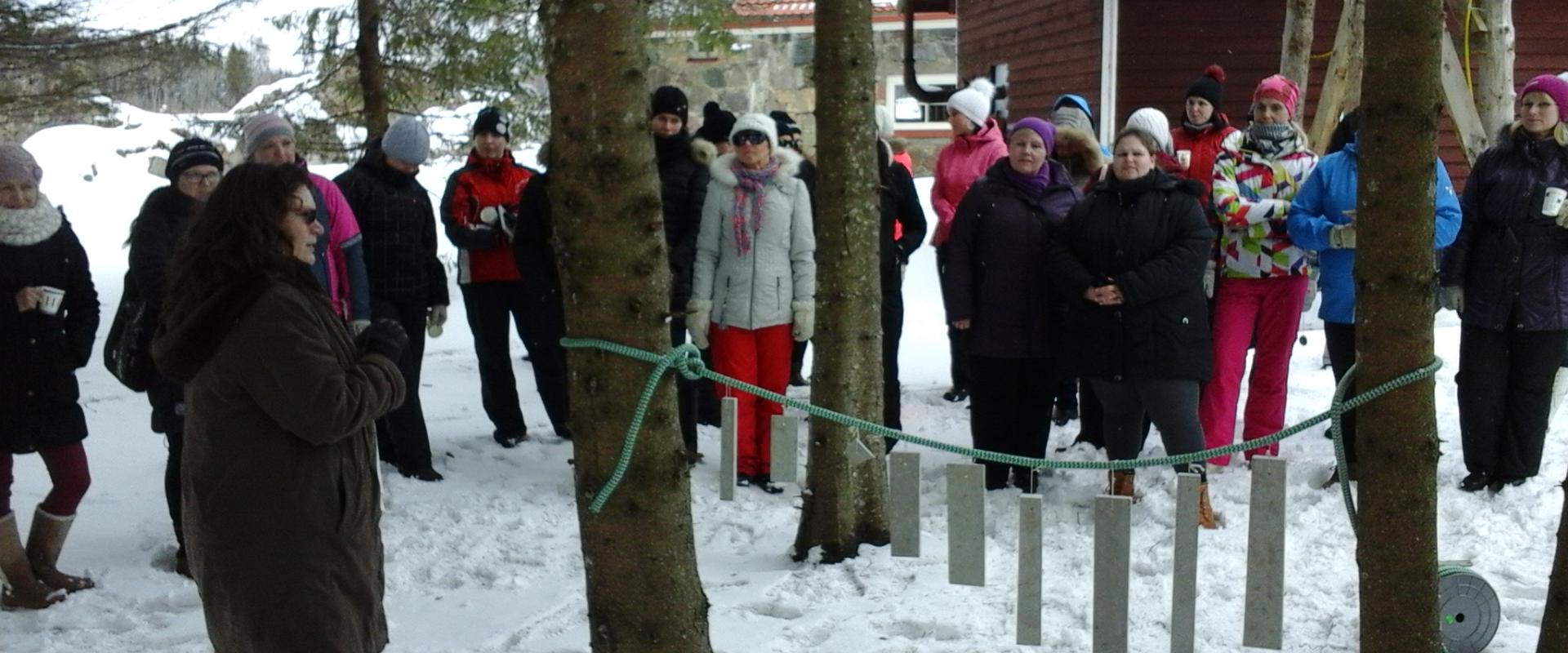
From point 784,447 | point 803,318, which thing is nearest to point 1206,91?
point 803,318

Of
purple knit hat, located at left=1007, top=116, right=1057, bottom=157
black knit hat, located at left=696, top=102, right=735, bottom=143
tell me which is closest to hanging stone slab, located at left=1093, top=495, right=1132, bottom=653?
purple knit hat, located at left=1007, top=116, right=1057, bottom=157

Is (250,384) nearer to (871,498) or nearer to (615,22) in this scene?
(615,22)

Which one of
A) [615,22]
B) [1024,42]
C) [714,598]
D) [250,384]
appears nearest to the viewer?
[615,22]

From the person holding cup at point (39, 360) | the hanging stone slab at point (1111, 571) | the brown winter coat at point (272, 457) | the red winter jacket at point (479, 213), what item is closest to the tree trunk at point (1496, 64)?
the red winter jacket at point (479, 213)

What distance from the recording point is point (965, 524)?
3.32 m

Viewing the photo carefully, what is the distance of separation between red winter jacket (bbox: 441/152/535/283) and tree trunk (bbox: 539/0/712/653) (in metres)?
4.27

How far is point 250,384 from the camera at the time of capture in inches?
124

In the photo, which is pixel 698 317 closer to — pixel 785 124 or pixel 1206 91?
pixel 785 124

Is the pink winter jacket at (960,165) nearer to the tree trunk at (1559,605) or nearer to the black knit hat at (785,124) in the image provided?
the black knit hat at (785,124)

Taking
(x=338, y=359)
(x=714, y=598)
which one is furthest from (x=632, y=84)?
(x=714, y=598)

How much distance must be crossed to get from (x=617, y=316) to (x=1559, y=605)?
2145 mm

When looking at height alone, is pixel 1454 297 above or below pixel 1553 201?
below

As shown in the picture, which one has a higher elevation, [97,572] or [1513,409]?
[1513,409]

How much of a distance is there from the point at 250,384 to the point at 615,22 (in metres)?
1.15
